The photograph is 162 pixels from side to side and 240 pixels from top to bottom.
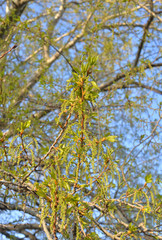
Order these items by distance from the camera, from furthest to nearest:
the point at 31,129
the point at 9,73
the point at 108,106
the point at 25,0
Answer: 1. the point at 25,0
2. the point at 9,73
3. the point at 108,106
4. the point at 31,129

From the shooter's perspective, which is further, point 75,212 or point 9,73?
point 9,73

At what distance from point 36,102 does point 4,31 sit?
3.14ft

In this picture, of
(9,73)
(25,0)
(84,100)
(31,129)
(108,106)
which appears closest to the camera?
(84,100)

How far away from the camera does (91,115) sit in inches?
38.4

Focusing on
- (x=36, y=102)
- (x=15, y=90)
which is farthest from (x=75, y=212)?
(x=36, y=102)

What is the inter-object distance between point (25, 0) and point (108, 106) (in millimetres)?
1803

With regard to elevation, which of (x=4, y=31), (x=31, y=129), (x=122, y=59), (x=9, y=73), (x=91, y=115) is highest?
(x=122, y=59)

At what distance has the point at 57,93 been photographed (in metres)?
2.49

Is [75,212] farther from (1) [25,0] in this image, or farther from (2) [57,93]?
(1) [25,0]

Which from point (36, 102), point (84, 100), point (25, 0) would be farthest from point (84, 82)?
point (25, 0)

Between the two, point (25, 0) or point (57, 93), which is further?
point (25, 0)

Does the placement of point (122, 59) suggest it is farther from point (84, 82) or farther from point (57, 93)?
point (84, 82)

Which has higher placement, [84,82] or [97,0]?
[97,0]

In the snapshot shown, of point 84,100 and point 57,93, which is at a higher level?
point 57,93
